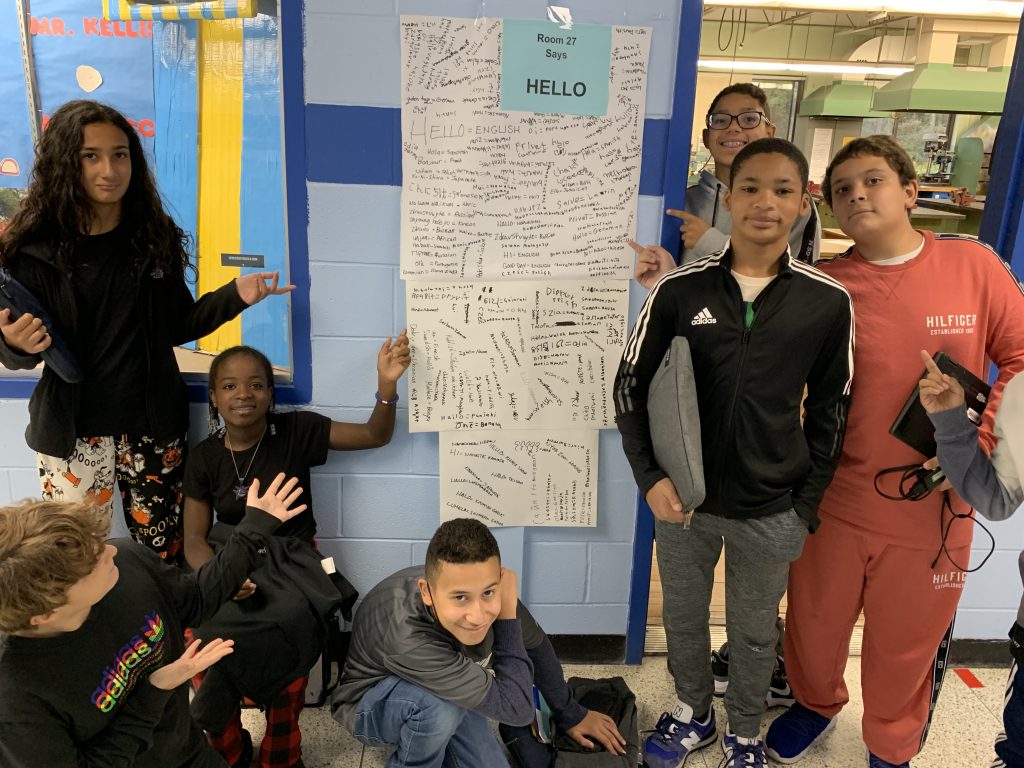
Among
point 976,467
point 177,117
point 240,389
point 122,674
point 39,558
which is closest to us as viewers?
point 39,558

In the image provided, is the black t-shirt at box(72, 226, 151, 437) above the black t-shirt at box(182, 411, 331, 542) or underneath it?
above

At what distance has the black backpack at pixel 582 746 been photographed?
6.34ft

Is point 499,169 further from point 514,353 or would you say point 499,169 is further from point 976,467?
point 976,467

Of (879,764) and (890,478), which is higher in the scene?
(890,478)

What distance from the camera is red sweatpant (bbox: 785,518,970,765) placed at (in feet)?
6.03

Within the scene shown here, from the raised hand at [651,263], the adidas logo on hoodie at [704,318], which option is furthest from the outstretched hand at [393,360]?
the adidas logo on hoodie at [704,318]

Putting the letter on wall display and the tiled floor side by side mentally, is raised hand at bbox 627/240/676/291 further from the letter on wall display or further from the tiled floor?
the tiled floor

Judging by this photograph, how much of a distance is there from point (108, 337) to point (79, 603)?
836 millimetres

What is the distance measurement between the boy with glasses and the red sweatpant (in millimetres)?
764

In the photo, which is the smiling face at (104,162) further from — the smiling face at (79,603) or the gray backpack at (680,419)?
the gray backpack at (680,419)

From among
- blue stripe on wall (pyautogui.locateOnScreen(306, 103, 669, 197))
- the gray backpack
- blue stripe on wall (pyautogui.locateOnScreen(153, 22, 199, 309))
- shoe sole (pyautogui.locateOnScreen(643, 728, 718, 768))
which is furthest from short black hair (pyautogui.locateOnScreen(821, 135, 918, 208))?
blue stripe on wall (pyautogui.locateOnScreen(153, 22, 199, 309))

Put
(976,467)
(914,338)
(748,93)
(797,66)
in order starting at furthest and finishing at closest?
(797,66) < (748,93) < (914,338) < (976,467)

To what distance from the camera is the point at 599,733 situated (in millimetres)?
1995

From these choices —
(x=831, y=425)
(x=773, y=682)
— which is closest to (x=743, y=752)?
(x=773, y=682)
